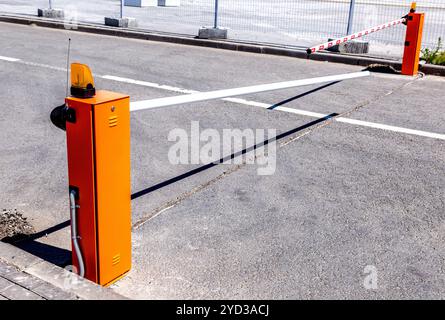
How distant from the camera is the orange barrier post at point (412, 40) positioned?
9.27 metres

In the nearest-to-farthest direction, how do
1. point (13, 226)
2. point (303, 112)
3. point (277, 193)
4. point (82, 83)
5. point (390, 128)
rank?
point (82, 83) → point (13, 226) → point (277, 193) → point (390, 128) → point (303, 112)

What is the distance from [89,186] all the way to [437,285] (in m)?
2.26

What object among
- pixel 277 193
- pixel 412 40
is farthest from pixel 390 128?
pixel 412 40

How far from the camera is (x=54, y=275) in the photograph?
344cm

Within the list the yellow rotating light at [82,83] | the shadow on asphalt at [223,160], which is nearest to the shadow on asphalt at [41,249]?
the shadow on asphalt at [223,160]

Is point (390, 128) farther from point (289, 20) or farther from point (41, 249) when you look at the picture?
point (289, 20)

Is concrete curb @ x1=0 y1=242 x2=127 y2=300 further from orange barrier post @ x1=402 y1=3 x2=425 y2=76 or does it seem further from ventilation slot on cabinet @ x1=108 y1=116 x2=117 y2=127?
orange barrier post @ x1=402 y1=3 x2=425 y2=76

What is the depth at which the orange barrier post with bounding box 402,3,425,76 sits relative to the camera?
30.4 feet

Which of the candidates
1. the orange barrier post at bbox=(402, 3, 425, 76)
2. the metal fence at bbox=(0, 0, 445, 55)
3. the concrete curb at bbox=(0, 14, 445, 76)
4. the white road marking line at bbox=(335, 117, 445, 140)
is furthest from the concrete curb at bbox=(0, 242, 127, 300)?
the metal fence at bbox=(0, 0, 445, 55)

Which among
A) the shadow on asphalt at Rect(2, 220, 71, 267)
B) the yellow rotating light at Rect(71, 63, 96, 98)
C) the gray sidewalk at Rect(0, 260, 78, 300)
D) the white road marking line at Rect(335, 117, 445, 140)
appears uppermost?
the yellow rotating light at Rect(71, 63, 96, 98)

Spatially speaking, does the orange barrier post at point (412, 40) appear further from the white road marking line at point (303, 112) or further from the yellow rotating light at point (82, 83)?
the yellow rotating light at point (82, 83)

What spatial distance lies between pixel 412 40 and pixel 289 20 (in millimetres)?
6822

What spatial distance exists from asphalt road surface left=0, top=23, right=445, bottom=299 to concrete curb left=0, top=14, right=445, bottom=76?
5.16 feet
